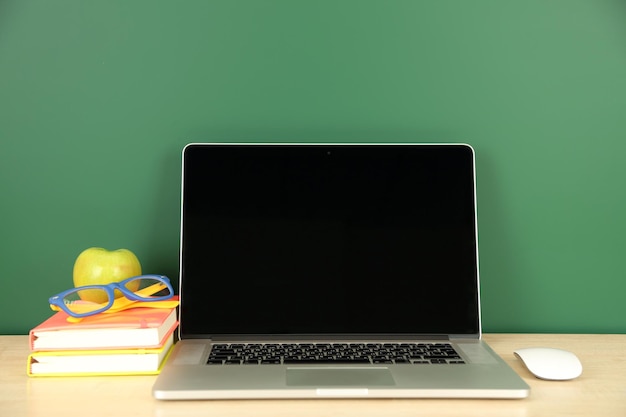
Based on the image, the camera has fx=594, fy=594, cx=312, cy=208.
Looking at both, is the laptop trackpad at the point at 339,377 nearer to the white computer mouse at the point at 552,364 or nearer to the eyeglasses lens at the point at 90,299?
the white computer mouse at the point at 552,364

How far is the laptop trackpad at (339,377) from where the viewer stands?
0.87 m

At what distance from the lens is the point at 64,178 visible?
46.1 inches

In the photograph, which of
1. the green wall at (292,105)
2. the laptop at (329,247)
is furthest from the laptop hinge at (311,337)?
the green wall at (292,105)

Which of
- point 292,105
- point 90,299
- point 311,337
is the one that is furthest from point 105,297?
point 292,105

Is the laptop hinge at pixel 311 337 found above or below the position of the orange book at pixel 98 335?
below

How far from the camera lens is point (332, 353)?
100 cm

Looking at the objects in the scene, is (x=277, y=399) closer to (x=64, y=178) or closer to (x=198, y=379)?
(x=198, y=379)

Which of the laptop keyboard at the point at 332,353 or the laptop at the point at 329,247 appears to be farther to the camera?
the laptop at the point at 329,247

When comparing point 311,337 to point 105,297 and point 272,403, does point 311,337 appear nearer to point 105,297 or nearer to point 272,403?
point 272,403

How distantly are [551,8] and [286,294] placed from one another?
759 mm

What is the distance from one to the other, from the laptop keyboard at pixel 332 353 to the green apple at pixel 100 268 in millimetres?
216

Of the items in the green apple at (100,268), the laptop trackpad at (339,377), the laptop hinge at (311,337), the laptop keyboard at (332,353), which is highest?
the green apple at (100,268)

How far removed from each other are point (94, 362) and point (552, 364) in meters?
0.72


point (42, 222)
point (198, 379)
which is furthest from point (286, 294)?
point (42, 222)
